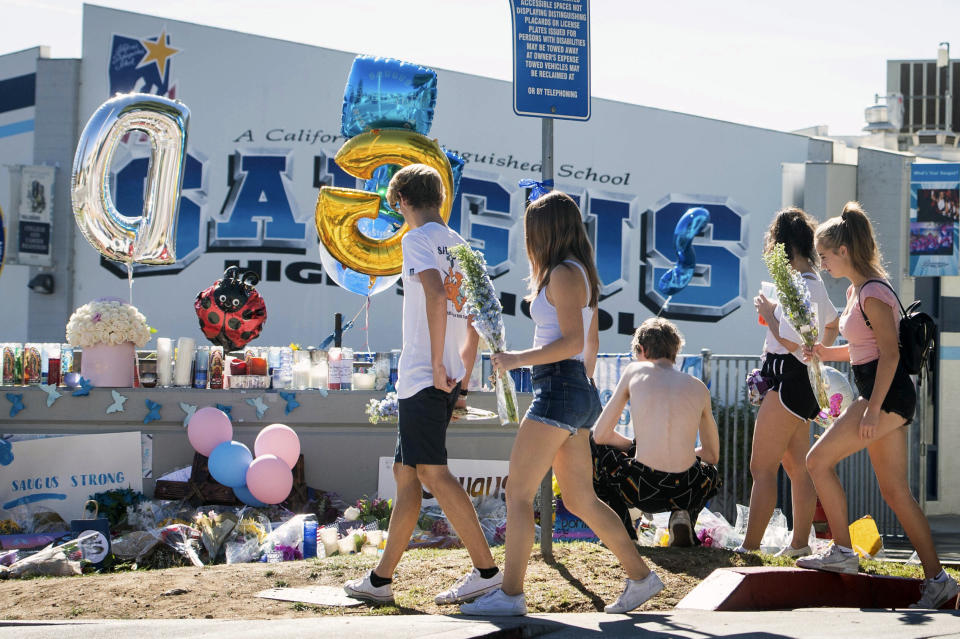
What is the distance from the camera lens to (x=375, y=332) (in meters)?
15.8

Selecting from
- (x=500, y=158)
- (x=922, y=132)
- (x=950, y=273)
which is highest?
(x=922, y=132)

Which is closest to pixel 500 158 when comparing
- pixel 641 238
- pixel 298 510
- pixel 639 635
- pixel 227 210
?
pixel 641 238

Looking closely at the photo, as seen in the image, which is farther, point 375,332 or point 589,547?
point 375,332

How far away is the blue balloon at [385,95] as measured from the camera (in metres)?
7.90

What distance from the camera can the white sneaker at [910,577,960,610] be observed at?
508 centimetres

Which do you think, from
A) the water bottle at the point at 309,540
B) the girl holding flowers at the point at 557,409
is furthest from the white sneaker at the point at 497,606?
the water bottle at the point at 309,540

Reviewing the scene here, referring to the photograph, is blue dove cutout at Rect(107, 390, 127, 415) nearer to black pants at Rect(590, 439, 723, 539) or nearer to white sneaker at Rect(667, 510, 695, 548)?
black pants at Rect(590, 439, 723, 539)

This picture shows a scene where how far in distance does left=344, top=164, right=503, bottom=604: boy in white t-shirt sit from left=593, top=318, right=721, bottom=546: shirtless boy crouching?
→ 4.79 feet

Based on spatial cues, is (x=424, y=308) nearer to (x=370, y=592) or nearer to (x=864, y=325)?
(x=370, y=592)

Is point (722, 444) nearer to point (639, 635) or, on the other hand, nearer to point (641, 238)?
point (641, 238)

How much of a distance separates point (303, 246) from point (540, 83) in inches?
410

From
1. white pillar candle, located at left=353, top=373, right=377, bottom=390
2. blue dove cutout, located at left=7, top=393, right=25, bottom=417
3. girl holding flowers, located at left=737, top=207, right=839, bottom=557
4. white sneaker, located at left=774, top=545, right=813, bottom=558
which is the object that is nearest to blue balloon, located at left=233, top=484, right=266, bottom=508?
white pillar candle, located at left=353, top=373, right=377, bottom=390

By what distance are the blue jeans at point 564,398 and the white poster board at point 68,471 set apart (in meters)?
4.22

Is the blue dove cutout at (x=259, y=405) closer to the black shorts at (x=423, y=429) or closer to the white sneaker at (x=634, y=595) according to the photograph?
the black shorts at (x=423, y=429)
